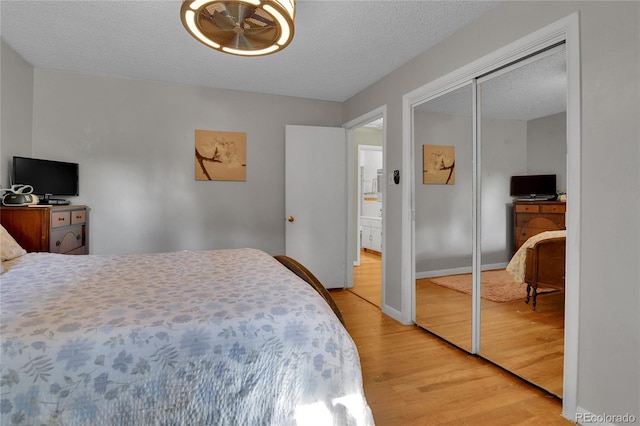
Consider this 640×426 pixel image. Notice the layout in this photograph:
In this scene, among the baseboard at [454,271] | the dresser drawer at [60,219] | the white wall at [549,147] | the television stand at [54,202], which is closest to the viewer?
the white wall at [549,147]

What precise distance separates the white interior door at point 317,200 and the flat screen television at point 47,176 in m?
2.22

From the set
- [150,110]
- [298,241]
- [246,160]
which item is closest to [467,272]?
[298,241]

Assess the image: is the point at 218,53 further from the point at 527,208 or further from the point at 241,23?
the point at 527,208

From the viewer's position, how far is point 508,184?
229 cm

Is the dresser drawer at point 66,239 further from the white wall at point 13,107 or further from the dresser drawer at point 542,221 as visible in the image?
the dresser drawer at point 542,221

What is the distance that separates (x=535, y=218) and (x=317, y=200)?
2.53 metres

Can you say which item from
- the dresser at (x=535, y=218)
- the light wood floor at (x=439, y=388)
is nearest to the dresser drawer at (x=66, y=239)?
the light wood floor at (x=439, y=388)

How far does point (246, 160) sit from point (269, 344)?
3171 mm

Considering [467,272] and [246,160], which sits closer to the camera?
[467,272]

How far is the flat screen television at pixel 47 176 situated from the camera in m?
2.84

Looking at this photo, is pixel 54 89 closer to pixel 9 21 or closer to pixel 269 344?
pixel 9 21

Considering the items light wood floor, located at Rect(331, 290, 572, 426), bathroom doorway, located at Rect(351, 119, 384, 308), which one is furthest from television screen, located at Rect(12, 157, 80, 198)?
bathroom doorway, located at Rect(351, 119, 384, 308)

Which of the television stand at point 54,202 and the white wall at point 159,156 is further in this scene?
the white wall at point 159,156

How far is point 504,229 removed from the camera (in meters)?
2.33
